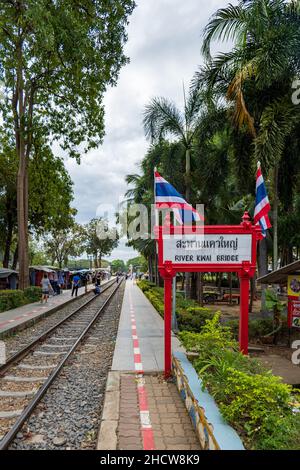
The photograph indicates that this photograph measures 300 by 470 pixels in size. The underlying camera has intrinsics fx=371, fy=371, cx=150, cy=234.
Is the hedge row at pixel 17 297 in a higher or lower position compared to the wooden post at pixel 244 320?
lower

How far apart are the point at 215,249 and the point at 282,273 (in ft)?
15.5

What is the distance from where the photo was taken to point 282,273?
10.8m

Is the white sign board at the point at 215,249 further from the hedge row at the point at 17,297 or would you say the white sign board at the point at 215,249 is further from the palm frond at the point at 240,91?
the hedge row at the point at 17,297

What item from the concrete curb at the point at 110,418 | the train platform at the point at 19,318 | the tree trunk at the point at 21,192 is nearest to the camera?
the concrete curb at the point at 110,418

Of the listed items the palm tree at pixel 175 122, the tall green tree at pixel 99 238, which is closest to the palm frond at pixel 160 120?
the palm tree at pixel 175 122

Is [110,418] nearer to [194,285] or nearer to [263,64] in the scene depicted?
[263,64]

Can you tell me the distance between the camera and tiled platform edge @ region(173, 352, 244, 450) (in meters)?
3.70

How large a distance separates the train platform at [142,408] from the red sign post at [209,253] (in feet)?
2.33

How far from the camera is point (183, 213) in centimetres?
755

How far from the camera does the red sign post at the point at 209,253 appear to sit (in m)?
7.00

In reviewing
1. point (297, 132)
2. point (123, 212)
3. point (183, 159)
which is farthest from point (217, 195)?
point (123, 212)

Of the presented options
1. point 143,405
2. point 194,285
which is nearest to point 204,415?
point 143,405

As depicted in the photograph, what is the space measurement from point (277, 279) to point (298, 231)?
14949 mm

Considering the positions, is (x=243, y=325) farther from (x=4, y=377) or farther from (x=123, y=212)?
(x=123, y=212)
